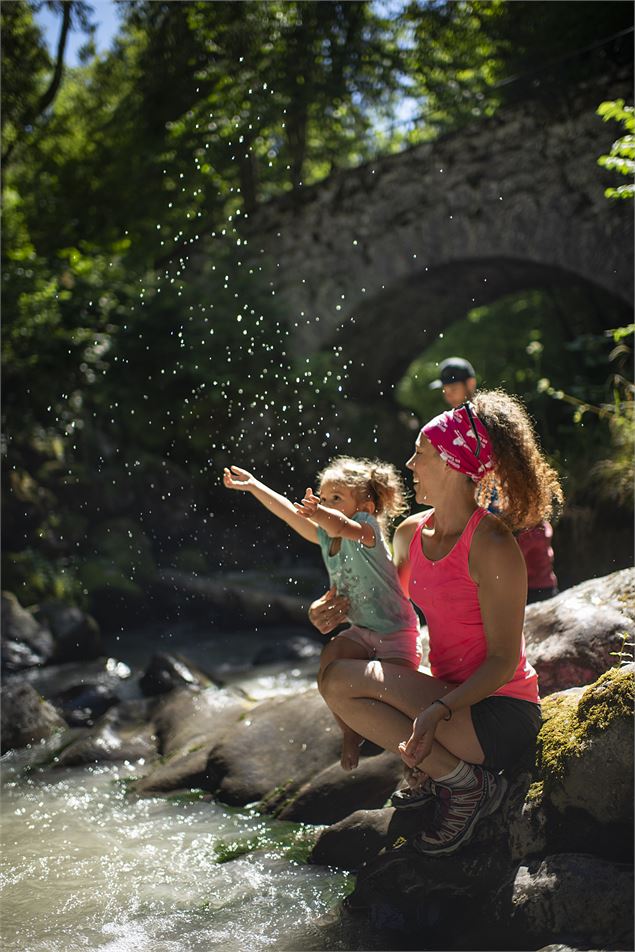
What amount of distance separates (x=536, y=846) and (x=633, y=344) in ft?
24.0

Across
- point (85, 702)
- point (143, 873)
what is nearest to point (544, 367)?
point (85, 702)

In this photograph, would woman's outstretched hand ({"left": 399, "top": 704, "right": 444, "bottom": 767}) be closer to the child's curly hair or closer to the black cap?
the child's curly hair

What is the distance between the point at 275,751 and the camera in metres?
4.47

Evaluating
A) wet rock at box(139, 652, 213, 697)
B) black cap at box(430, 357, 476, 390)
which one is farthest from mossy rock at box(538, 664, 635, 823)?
wet rock at box(139, 652, 213, 697)

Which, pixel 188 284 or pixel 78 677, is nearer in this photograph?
pixel 78 677

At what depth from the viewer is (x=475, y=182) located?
9.80 meters

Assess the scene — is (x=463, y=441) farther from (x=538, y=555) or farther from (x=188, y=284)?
(x=188, y=284)

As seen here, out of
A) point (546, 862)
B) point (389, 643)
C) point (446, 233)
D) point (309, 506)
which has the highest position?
point (446, 233)

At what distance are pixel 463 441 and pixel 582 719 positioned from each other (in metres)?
0.96

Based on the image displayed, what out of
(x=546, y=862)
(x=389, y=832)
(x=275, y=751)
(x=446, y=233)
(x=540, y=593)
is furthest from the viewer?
(x=446, y=233)

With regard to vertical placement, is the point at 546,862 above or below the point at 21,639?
above

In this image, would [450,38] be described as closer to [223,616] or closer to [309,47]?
[309,47]

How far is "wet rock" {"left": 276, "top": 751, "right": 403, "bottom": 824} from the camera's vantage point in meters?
3.90

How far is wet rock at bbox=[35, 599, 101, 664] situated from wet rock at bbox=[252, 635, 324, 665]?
1438 mm
